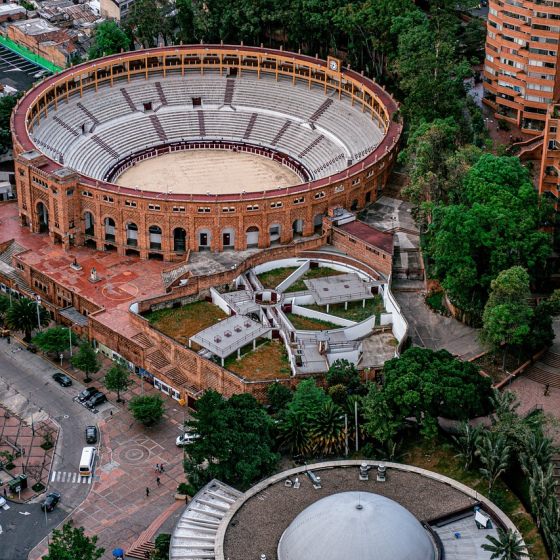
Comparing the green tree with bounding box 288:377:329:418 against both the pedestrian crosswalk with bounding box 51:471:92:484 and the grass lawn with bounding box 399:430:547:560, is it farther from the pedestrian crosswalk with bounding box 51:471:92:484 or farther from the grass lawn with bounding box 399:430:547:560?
the pedestrian crosswalk with bounding box 51:471:92:484

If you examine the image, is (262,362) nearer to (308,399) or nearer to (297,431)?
(308,399)

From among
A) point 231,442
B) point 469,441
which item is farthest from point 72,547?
point 469,441

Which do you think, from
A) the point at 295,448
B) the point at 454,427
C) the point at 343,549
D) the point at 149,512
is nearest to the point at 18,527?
the point at 149,512

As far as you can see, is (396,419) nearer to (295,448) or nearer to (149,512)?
(295,448)

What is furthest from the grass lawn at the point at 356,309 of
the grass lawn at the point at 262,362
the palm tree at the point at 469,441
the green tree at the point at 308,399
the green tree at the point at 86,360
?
the green tree at the point at 86,360

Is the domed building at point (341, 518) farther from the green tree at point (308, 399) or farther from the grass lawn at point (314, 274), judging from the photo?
the grass lawn at point (314, 274)

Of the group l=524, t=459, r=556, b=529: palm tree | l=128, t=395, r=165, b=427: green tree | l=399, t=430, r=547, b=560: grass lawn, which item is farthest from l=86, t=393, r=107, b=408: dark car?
l=524, t=459, r=556, b=529: palm tree
